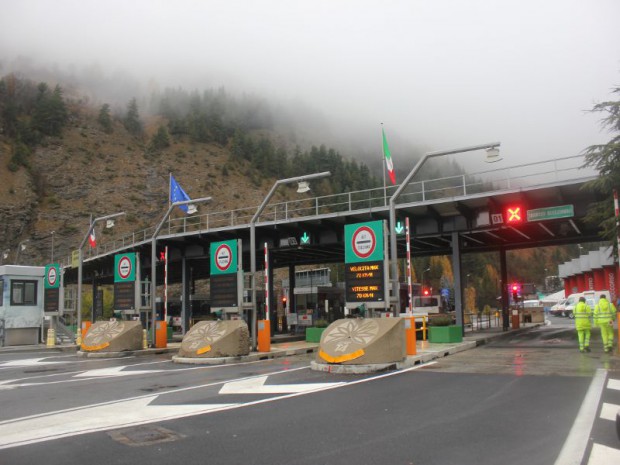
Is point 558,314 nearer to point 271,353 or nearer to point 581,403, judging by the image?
point 271,353

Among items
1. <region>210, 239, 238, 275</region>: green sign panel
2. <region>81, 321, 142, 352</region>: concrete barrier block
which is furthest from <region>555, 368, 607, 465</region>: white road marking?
<region>81, 321, 142, 352</region>: concrete barrier block

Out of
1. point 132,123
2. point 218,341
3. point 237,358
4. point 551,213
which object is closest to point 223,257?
point 218,341

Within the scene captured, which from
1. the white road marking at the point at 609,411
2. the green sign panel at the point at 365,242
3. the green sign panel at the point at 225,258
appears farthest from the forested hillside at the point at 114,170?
the white road marking at the point at 609,411

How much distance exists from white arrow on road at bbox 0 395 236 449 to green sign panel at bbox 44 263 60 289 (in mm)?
20404

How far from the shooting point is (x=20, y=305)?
30.6 metres

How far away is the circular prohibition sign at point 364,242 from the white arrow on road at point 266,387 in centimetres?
547

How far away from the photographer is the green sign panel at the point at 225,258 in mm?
20594

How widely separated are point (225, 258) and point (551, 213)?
1459 cm

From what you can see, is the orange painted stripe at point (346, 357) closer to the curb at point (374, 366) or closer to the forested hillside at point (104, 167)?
the curb at point (374, 366)

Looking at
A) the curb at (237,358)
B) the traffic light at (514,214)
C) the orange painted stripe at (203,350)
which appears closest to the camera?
the curb at (237,358)

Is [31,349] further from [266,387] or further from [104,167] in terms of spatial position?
[104,167]

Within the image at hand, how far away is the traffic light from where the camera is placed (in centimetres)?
2512

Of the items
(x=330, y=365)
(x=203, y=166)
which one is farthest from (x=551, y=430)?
(x=203, y=166)

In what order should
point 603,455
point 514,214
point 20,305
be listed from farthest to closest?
point 20,305, point 514,214, point 603,455
